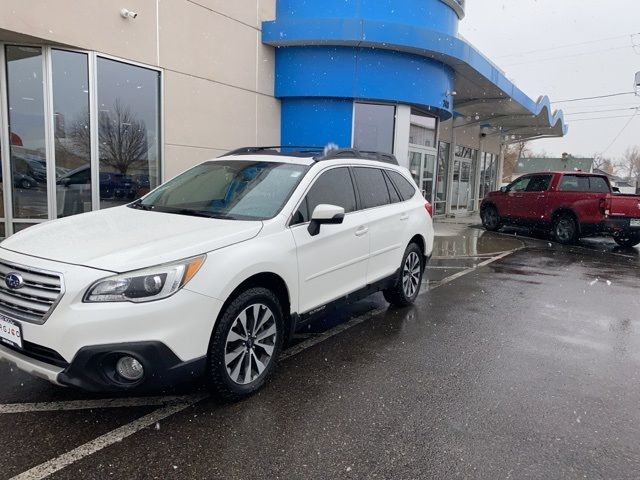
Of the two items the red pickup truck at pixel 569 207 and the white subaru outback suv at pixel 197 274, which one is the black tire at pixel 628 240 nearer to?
the red pickup truck at pixel 569 207

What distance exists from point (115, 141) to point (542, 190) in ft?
35.2

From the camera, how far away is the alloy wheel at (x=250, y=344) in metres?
3.38

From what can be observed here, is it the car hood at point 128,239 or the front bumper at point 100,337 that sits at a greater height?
the car hood at point 128,239

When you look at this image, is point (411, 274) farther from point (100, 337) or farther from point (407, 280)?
point (100, 337)

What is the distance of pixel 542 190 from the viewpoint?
13.5m

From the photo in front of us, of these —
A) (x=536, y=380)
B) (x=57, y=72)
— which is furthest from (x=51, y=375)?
(x=57, y=72)

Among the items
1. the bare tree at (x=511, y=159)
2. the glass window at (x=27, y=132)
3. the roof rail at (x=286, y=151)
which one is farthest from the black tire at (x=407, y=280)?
the bare tree at (x=511, y=159)

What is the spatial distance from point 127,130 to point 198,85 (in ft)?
5.76

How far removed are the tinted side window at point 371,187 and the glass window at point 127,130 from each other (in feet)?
17.6

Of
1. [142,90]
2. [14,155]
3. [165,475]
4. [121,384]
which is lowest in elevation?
[165,475]

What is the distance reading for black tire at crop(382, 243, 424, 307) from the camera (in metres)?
5.78

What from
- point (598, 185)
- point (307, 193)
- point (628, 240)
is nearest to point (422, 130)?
point (598, 185)

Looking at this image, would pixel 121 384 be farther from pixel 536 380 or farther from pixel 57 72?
pixel 57 72

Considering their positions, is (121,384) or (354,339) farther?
(354,339)
